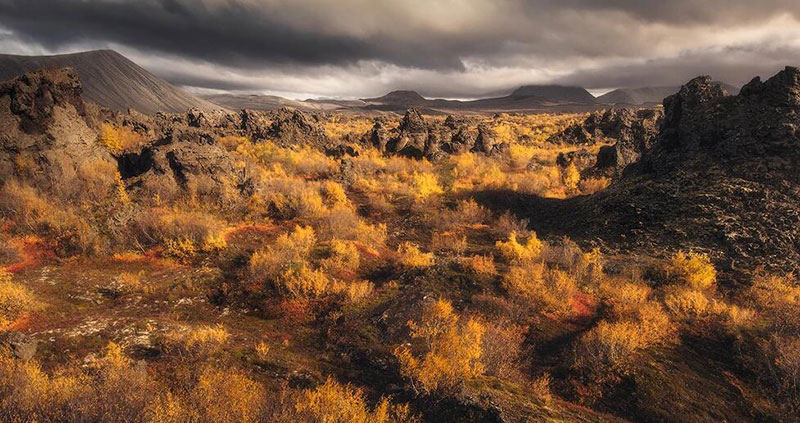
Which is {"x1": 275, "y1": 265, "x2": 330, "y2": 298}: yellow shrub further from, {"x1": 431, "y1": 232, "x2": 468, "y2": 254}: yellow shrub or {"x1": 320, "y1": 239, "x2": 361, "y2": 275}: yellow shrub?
{"x1": 431, "y1": 232, "x2": 468, "y2": 254}: yellow shrub

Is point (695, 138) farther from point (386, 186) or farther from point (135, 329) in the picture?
point (135, 329)

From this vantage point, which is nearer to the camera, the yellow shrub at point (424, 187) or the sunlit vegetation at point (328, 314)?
the sunlit vegetation at point (328, 314)

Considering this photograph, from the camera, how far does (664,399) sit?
35.9 feet

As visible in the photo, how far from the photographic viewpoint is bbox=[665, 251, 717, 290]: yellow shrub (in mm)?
17156

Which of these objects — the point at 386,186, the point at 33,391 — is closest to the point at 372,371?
the point at 33,391

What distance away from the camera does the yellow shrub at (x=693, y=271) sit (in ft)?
56.3

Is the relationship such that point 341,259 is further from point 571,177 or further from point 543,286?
point 571,177

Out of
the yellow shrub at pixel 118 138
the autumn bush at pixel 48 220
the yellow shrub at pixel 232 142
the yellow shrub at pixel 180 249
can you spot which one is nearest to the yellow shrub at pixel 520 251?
the yellow shrub at pixel 180 249

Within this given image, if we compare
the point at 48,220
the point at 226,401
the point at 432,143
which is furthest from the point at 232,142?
the point at 226,401

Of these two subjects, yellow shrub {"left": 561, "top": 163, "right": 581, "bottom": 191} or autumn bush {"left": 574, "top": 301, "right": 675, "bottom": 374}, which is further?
yellow shrub {"left": 561, "top": 163, "right": 581, "bottom": 191}

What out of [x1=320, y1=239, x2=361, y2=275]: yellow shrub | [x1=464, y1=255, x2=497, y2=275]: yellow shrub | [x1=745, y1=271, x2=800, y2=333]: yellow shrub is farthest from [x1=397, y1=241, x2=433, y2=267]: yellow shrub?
[x1=745, y1=271, x2=800, y2=333]: yellow shrub

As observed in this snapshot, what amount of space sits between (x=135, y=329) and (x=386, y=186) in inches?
1013

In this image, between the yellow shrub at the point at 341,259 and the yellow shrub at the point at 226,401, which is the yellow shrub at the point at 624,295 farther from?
the yellow shrub at the point at 226,401

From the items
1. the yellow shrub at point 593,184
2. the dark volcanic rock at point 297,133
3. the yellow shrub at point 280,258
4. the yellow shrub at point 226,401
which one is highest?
the dark volcanic rock at point 297,133
